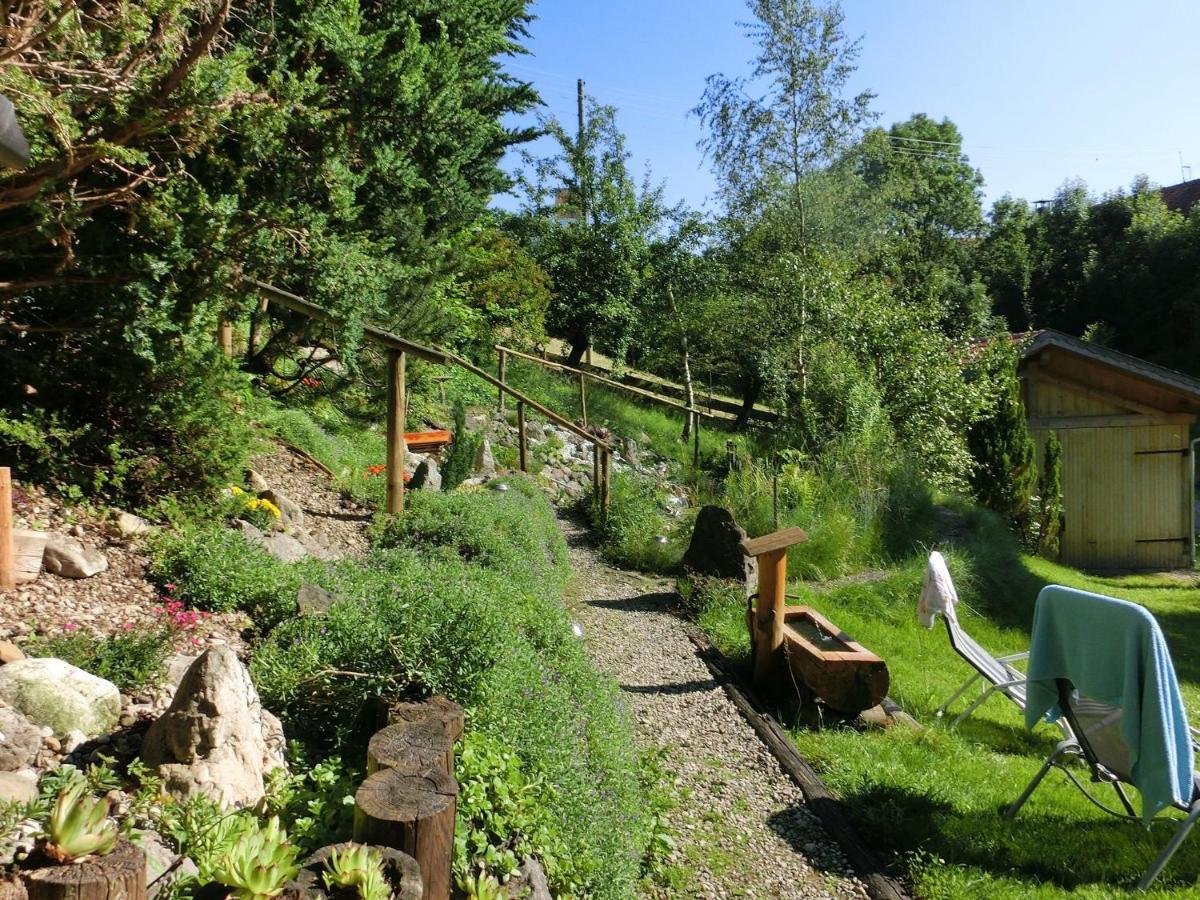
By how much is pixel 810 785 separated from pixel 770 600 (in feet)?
4.79

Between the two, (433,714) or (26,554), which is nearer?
(433,714)

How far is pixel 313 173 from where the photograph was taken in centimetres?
612

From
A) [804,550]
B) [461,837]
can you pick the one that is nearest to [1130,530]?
[804,550]

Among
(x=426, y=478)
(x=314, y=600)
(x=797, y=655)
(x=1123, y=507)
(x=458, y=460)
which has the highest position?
(x=458, y=460)

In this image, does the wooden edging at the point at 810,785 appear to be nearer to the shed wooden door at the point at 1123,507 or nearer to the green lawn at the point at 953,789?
the green lawn at the point at 953,789

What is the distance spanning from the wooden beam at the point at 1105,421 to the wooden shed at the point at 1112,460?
18 mm

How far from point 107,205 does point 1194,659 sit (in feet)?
36.0

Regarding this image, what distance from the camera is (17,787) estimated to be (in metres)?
2.37

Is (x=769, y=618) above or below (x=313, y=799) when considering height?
below

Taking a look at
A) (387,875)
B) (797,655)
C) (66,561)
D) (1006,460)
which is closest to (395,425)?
(66,561)

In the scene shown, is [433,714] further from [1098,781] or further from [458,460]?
[458,460]

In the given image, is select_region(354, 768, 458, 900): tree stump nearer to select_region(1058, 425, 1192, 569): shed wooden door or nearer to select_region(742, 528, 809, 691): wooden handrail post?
select_region(742, 528, 809, 691): wooden handrail post

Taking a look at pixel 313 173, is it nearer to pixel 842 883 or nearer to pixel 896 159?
pixel 842 883

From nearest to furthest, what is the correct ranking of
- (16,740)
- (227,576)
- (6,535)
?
(16,740) < (6,535) < (227,576)
